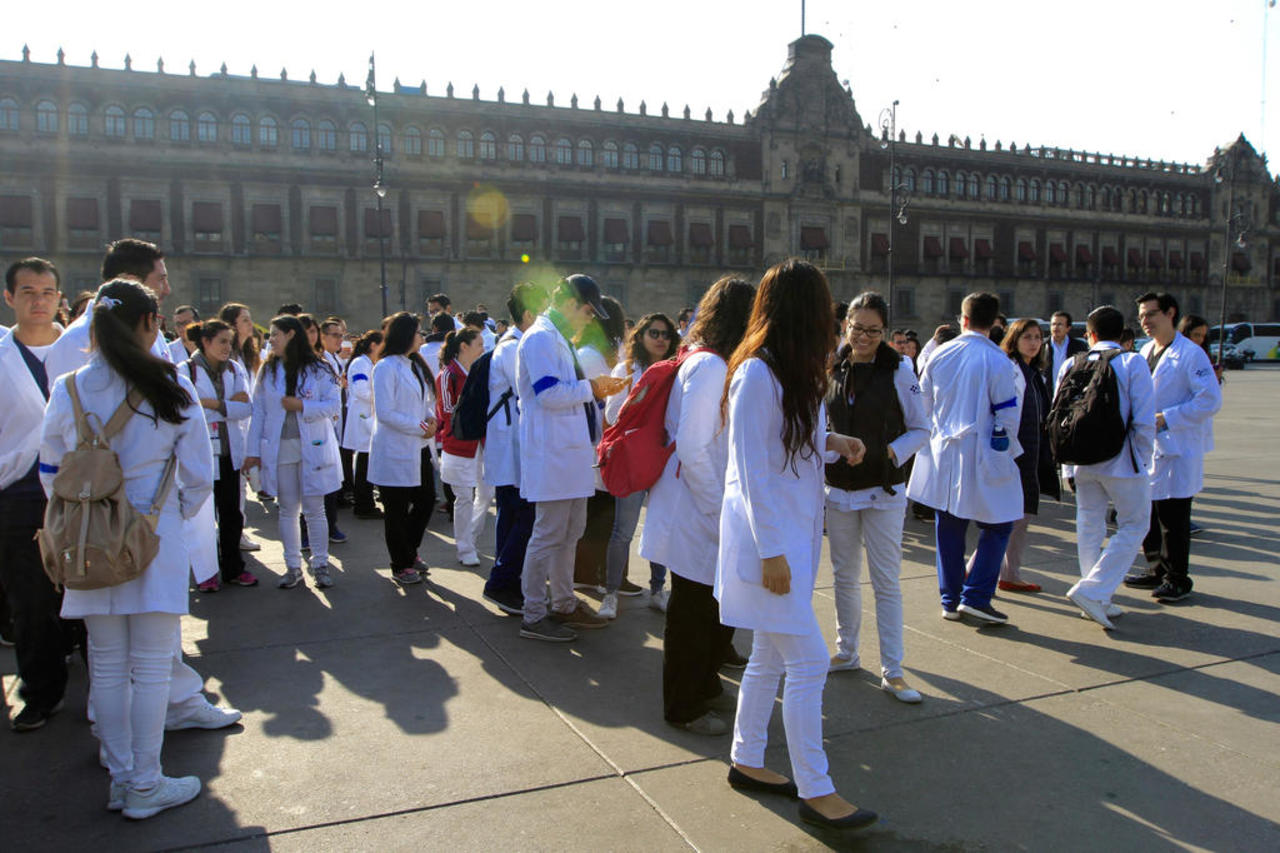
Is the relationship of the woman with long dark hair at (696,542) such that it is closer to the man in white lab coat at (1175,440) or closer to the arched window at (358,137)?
the man in white lab coat at (1175,440)

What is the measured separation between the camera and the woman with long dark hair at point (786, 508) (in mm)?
2895

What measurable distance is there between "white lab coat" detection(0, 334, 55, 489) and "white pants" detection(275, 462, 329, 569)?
2176mm

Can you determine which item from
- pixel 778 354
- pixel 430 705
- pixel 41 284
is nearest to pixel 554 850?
pixel 430 705

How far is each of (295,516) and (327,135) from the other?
3663cm

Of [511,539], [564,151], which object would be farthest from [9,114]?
[511,539]

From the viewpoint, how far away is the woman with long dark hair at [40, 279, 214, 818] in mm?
3027

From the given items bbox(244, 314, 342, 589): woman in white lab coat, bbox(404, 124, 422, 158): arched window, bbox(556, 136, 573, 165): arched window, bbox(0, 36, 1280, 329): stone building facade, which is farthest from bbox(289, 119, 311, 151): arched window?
bbox(244, 314, 342, 589): woman in white lab coat

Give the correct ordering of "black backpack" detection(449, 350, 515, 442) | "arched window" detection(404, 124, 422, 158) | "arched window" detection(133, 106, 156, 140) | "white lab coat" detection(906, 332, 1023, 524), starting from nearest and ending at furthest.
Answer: "white lab coat" detection(906, 332, 1023, 524), "black backpack" detection(449, 350, 515, 442), "arched window" detection(133, 106, 156, 140), "arched window" detection(404, 124, 422, 158)

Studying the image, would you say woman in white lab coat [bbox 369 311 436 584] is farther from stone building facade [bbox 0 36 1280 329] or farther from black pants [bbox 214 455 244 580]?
stone building facade [bbox 0 36 1280 329]

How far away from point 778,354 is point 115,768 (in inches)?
107

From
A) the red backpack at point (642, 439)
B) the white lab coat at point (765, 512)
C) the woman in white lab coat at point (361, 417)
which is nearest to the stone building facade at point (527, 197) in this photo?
the woman in white lab coat at point (361, 417)

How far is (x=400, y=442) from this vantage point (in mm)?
6164

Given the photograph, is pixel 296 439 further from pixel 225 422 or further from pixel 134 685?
pixel 134 685

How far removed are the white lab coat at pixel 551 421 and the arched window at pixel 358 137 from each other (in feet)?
124
